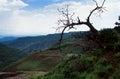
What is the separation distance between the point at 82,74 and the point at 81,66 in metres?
1.22

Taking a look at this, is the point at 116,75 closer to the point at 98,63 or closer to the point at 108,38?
the point at 98,63

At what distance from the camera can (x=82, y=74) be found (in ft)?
68.6

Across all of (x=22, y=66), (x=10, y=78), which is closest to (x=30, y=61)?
(x=22, y=66)

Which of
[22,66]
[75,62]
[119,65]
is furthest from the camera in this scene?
[22,66]

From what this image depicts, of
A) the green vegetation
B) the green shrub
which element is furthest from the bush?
the green shrub

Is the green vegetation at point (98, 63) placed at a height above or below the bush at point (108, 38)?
below

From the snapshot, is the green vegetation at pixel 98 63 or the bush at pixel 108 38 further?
the bush at pixel 108 38

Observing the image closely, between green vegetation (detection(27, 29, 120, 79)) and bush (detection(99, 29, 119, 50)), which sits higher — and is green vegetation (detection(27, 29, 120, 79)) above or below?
below

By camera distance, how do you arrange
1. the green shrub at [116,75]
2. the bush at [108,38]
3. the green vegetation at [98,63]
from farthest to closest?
the bush at [108,38] → the green vegetation at [98,63] → the green shrub at [116,75]

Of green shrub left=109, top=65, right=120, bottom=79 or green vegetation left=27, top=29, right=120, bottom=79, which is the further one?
green vegetation left=27, top=29, right=120, bottom=79

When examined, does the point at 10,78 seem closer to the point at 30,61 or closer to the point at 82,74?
the point at 82,74

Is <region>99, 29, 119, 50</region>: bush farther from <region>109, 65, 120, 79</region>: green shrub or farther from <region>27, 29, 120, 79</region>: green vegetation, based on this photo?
<region>109, 65, 120, 79</region>: green shrub

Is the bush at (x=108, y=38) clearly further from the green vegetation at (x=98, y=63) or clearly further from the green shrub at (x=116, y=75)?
the green shrub at (x=116, y=75)

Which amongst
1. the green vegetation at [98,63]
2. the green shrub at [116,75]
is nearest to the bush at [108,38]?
the green vegetation at [98,63]
